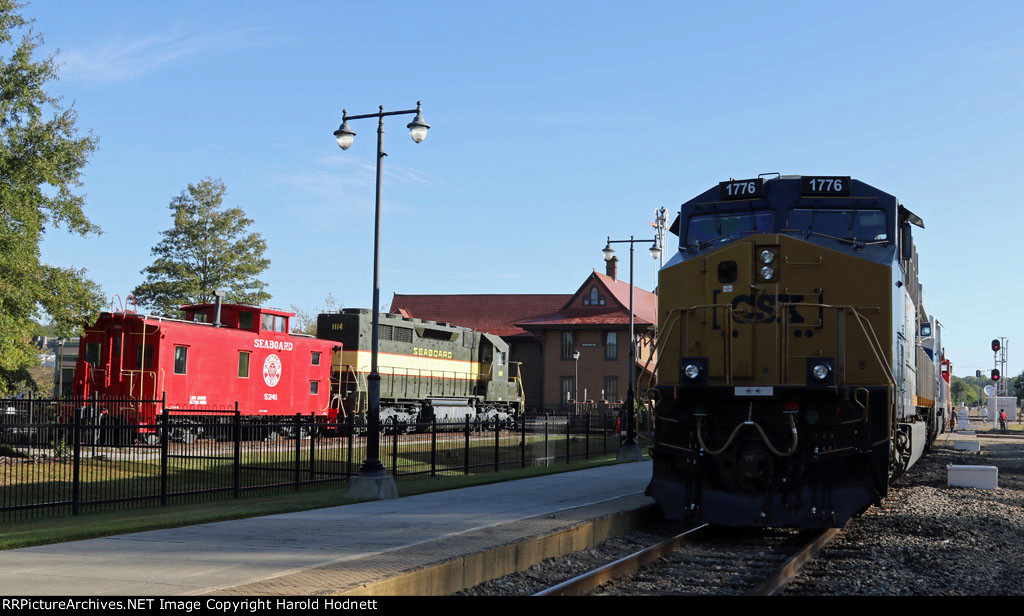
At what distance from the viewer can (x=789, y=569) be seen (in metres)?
→ 9.79

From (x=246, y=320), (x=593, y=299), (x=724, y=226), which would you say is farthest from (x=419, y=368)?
(x=593, y=299)

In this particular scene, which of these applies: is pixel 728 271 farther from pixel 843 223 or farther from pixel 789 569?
pixel 789 569

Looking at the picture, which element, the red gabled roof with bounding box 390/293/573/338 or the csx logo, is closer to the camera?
the csx logo

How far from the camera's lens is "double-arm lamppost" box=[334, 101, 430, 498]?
15180 mm

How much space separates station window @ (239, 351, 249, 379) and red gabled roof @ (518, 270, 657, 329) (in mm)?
37760

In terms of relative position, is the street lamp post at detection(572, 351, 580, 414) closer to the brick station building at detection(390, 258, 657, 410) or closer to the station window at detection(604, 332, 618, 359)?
the brick station building at detection(390, 258, 657, 410)

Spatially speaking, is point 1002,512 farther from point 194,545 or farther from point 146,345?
point 146,345

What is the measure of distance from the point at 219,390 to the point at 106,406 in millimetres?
3610

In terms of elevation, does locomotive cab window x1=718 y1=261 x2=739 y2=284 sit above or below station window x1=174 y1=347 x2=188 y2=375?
above

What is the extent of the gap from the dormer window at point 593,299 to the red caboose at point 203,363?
36834mm

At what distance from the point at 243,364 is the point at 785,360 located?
21567mm

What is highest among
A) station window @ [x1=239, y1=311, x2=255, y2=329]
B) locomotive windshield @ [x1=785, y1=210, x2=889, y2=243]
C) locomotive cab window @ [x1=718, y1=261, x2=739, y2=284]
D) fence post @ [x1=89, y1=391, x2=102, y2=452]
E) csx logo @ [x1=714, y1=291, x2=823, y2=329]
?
locomotive windshield @ [x1=785, y1=210, x2=889, y2=243]

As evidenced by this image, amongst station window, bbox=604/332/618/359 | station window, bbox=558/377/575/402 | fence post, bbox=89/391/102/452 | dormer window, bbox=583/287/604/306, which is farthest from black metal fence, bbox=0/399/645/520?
dormer window, bbox=583/287/604/306

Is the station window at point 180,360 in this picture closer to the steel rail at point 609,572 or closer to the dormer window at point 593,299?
the steel rail at point 609,572
